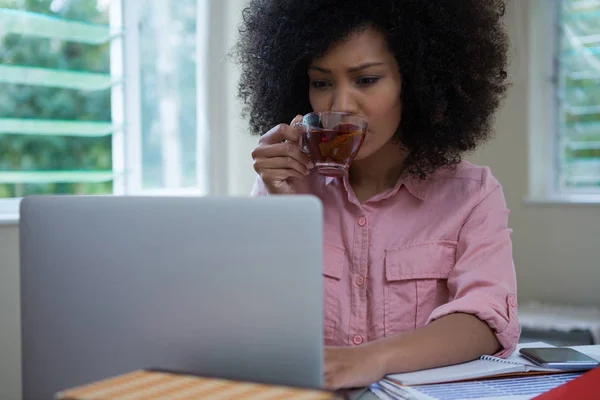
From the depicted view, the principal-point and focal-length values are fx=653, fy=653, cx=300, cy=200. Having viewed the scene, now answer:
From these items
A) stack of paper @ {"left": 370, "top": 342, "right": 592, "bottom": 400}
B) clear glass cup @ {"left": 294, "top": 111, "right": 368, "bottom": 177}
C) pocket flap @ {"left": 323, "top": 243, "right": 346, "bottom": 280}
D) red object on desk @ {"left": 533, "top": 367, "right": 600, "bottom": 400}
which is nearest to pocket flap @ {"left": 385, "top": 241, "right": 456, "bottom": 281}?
pocket flap @ {"left": 323, "top": 243, "right": 346, "bottom": 280}

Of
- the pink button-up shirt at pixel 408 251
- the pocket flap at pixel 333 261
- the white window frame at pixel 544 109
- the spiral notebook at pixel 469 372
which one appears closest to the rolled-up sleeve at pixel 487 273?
the pink button-up shirt at pixel 408 251

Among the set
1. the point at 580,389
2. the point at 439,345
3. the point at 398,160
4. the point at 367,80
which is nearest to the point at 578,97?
the point at 398,160

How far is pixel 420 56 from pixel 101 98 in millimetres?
1706

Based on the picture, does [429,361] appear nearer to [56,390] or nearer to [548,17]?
[56,390]

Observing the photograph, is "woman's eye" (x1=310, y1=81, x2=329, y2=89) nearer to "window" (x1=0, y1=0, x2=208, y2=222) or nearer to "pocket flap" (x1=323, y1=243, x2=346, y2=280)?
"pocket flap" (x1=323, y1=243, x2=346, y2=280)

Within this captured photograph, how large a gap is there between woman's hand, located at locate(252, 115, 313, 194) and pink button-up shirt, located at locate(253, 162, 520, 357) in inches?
5.4

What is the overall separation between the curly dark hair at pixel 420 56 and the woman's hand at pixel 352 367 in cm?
60

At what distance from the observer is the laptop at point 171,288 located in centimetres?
64

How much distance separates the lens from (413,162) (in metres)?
1.47

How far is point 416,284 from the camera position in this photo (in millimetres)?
1366

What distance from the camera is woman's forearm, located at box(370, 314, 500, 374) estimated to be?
991 mm

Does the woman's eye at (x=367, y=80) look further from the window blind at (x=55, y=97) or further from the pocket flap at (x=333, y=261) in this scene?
the window blind at (x=55, y=97)

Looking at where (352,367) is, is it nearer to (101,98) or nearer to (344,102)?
(344,102)

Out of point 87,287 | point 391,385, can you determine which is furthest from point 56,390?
point 391,385
